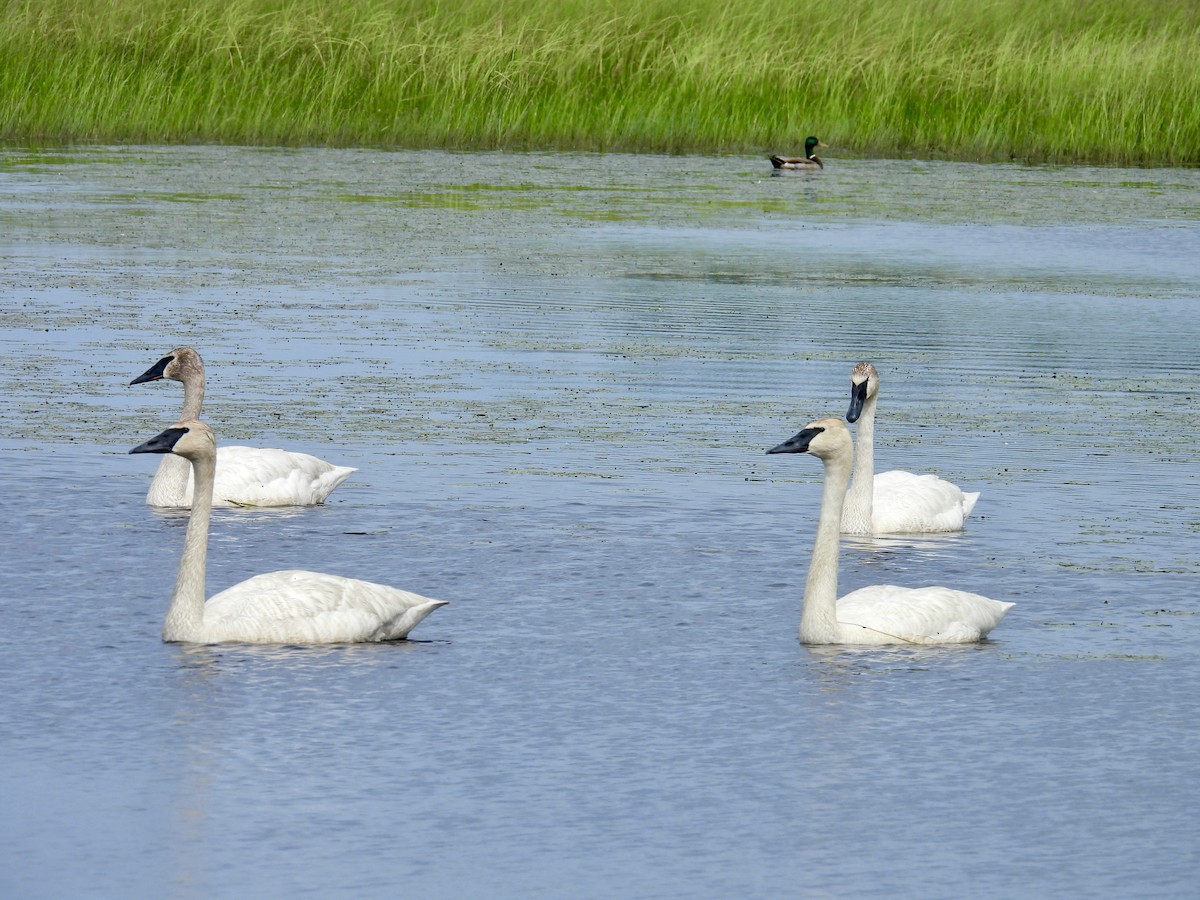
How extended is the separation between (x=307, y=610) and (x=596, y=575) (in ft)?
5.25

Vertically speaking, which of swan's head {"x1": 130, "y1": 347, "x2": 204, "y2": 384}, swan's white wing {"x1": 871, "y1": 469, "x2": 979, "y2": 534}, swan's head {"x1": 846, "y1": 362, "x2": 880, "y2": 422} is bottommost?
swan's white wing {"x1": 871, "y1": 469, "x2": 979, "y2": 534}

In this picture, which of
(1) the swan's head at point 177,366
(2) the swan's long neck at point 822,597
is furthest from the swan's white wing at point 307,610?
(1) the swan's head at point 177,366

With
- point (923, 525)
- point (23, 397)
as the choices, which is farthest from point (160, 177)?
point (923, 525)

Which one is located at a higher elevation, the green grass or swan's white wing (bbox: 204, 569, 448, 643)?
the green grass

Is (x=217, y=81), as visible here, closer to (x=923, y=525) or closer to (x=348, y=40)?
(x=348, y=40)

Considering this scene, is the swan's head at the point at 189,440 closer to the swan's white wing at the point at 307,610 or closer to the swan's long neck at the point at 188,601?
the swan's long neck at the point at 188,601

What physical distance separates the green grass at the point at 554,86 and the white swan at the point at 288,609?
22554mm

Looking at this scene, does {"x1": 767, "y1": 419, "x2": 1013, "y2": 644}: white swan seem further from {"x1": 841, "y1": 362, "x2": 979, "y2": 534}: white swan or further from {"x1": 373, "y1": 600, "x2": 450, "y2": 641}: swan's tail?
{"x1": 841, "y1": 362, "x2": 979, "y2": 534}: white swan

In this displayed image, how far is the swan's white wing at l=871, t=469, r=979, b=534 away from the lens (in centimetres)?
1084

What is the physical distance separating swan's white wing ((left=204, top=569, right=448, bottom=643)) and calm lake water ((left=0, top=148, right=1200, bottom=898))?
0.12m

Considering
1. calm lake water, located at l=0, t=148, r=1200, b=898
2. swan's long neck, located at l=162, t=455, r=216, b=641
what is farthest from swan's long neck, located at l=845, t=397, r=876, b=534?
swan's long neck, located at l=162, t=455, r=216, b=641

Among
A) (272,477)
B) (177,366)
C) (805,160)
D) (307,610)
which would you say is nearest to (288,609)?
(307,610)

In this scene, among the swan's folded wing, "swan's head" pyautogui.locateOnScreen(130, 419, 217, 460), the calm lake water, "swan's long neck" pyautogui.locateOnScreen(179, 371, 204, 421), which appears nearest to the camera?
the calm lake water

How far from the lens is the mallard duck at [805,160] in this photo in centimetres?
3020
